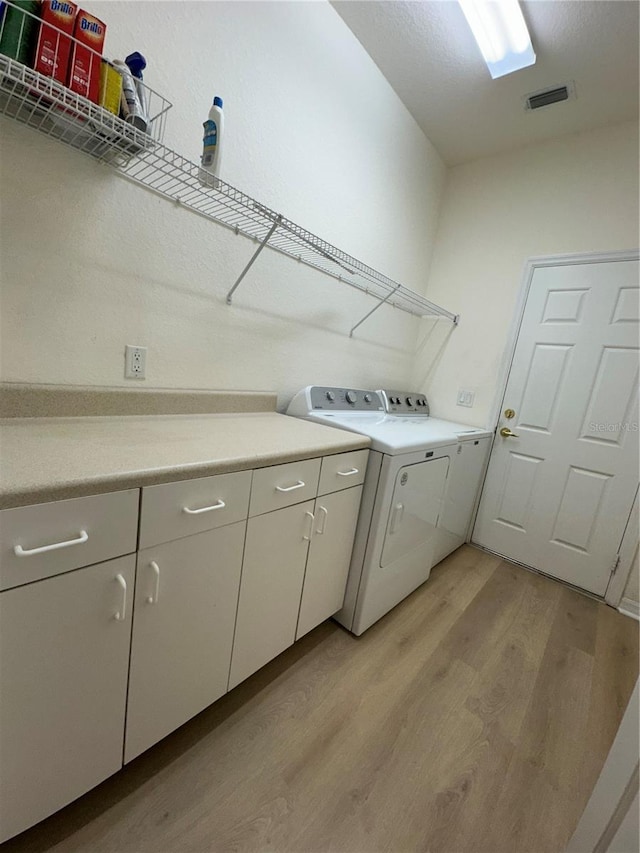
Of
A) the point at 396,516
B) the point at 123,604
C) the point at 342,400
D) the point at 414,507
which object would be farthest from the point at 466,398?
the point at 123,604

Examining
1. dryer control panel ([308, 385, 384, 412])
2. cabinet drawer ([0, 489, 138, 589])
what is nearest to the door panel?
dryer control panel ([308, 385, 384, 412])

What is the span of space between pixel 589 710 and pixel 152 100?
291 centimetres

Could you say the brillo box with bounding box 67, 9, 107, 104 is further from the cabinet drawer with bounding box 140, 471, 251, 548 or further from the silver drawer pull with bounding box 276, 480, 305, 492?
the silver drawer pull with bounding box 276, 480, 305, 492

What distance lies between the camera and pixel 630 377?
2.08 metres

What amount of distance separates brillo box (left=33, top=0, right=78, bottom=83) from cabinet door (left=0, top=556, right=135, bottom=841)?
3.73 ft

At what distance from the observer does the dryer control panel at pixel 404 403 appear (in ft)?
7.74

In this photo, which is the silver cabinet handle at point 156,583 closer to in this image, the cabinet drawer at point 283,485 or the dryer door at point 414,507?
the cabinet drawer at point 283,485

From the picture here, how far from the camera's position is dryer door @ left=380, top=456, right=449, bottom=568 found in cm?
158

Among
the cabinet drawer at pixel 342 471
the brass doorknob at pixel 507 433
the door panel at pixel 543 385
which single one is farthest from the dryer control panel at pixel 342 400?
the door panel at pixel 543 385

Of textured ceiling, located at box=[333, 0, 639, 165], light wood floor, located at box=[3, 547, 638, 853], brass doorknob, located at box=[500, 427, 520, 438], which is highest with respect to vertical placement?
textured ceiling, located at box=[333, 0, 639, 165]

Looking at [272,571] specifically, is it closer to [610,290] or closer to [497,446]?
[497,446]

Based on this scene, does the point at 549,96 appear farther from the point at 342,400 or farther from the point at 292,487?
the point at 292,487

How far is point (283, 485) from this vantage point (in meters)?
1.16

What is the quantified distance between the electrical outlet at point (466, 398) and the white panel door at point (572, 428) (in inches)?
9.1
